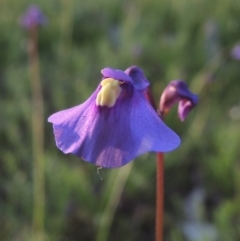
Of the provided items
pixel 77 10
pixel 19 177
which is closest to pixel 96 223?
pixel 19 177

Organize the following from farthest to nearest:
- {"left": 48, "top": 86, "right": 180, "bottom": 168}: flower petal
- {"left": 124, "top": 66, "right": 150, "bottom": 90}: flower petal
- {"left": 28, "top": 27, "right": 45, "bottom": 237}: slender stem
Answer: {"left": 28, "top": 27, "right": 45, "bottom": 237}: slender stem, {"left": 124, "top": 66, "right": 150, "bottom": 90}: flower petal, {"left": 48, "top": 86, "right": 180, "bottom": 168}: flower petal

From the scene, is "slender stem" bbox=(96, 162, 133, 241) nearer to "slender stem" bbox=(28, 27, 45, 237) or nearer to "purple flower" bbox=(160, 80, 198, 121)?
"slender stem" bbox=(28, 27, 45, 237)

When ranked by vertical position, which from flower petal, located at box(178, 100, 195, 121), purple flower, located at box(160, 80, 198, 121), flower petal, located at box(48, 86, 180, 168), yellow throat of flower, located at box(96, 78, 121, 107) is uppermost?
yellow throat of flower, located at box(96, 78, 121, 107)

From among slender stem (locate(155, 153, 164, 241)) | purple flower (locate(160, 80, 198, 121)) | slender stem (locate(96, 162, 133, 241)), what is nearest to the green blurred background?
slender stem (locate(96, 162, 133, 241))

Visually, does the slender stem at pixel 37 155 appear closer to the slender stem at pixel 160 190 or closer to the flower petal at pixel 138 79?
the slender stem at pixel 160 190

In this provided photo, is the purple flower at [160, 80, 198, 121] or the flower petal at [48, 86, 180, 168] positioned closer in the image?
the flower petal at [48, 86, 180, 168]

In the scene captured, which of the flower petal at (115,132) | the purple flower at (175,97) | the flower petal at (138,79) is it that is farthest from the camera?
the purple flower at (175,97)

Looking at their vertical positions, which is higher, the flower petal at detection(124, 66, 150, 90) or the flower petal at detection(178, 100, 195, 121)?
the flower petal at detection(124, 66, 150, 90)

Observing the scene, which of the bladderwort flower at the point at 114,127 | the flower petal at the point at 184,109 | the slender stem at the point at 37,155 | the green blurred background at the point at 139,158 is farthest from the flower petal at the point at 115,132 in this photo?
the slender stem at the point at 37,155

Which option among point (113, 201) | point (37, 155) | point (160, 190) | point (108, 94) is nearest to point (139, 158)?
point (113, 201)
